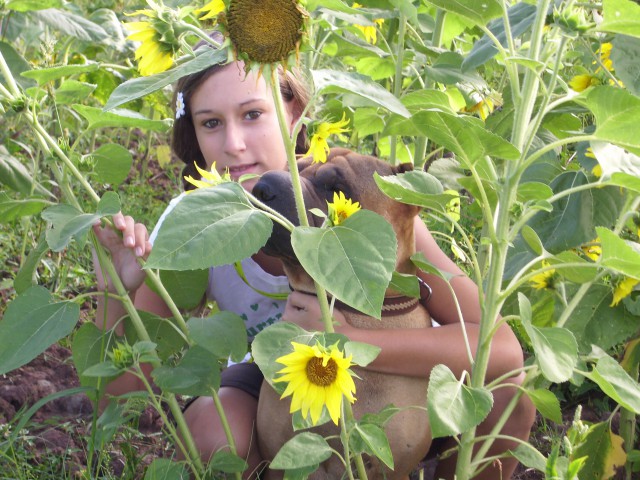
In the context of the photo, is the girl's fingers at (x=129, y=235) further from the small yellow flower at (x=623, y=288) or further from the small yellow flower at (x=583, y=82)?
the small yellow flower at (x=583, y=82)

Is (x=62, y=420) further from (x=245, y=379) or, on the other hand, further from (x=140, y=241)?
(x=140, y=241)

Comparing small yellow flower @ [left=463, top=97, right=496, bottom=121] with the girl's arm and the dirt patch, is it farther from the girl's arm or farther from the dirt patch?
the dirt patch

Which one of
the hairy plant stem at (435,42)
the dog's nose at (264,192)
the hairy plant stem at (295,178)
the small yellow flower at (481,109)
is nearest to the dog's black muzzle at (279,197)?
the dog's nose at (264,192)

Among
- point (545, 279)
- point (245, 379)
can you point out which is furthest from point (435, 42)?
point (245, 379)

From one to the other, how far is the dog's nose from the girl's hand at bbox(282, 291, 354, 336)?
196 millimetres

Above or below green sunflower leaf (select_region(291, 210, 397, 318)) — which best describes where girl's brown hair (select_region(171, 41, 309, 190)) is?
below

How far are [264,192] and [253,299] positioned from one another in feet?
1.91

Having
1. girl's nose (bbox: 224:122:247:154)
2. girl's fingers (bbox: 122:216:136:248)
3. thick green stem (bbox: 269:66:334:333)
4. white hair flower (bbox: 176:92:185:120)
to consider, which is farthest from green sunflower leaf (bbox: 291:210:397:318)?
white hair flower (bbox: 176:92:185:120)

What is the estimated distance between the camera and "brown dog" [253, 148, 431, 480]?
1.38 meters

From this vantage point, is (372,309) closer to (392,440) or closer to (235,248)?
(235,248)

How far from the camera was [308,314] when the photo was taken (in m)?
1.41

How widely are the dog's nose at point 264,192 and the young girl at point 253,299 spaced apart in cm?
16

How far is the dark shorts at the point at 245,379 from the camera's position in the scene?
1.72 meters

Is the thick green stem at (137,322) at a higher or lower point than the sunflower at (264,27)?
lower
